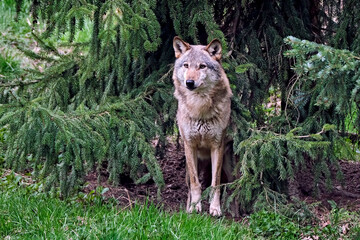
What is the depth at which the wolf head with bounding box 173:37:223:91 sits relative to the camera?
5968 millimetres

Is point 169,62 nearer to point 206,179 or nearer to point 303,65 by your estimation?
point 206,179

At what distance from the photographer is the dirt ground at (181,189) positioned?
22.4 ft

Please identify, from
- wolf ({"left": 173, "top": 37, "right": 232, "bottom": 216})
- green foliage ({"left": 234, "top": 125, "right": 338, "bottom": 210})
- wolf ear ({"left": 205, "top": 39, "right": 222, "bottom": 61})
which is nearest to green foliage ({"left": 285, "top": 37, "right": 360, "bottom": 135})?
green foliage ({"left": 234, "top": 125, "right": 338, "bottom": 210})

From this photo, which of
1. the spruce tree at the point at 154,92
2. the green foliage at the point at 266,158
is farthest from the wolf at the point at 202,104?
the green foliage at the point at 266,158

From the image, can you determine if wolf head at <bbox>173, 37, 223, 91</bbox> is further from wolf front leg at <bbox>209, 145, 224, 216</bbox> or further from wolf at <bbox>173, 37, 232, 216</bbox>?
wolf front leg at <bbox>209, 145, 224, 216</bbox>

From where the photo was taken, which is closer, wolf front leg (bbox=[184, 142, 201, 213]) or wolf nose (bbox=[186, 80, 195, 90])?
wolf nose (bbox=[186, 80, 195, 90])

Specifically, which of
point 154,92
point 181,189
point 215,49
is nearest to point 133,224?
point 154,92

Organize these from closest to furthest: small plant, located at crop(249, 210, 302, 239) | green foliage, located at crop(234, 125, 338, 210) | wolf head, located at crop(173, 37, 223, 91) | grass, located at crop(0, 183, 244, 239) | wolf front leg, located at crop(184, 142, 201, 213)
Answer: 1. grass, located at crop(0, 183, 244, 239)
2. small plant, located at crop(249, 210, 302, 239)
3. green foliage, located at crop(234, 125, 338, 210)
4. wolf head, located at crop(173, 37, 223, 91)
5. wolf front leg, located at crop(184, 142, 201, 213)

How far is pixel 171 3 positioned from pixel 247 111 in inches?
64.8

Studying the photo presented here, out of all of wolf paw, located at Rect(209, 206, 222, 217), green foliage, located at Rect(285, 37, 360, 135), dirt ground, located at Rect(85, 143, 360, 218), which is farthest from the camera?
dirt ground, located at Rect(85, 143, 360, 218)

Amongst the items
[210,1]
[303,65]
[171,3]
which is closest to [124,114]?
[171,3]

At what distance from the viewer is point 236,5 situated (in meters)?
6.89

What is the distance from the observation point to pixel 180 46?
6246mm

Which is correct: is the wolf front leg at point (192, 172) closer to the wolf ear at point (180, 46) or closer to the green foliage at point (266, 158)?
the green foliage at point (266, 158)
